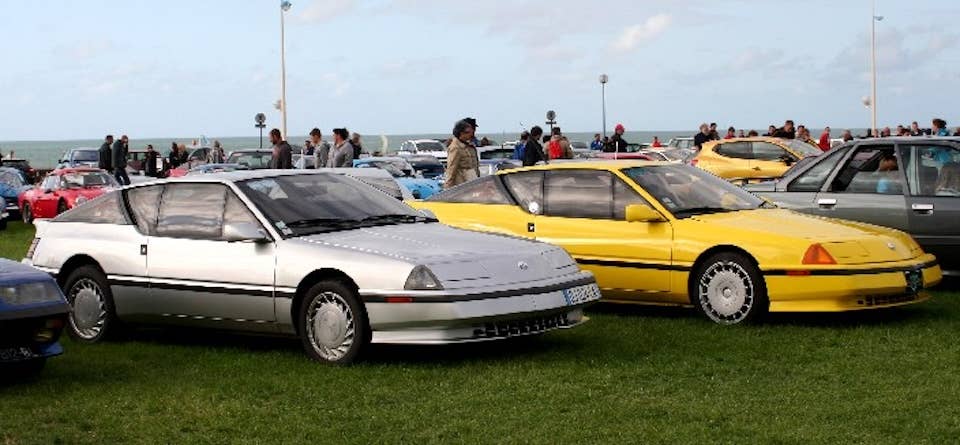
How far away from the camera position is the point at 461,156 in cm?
1788

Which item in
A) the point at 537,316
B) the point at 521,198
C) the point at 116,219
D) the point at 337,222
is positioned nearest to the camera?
the point at 537,316

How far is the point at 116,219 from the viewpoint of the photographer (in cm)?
1112

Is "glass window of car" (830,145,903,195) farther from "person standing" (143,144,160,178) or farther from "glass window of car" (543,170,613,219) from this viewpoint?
"person standing" (143,144,160,178)

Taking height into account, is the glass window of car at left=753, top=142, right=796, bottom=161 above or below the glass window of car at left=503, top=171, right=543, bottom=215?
above

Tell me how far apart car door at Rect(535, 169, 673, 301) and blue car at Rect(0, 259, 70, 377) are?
4.55 m

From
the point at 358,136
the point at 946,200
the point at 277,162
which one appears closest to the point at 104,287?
the point at 946,200

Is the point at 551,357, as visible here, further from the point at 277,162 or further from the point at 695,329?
the point at 277,162

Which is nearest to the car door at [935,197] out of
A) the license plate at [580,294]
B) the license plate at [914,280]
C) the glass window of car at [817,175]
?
the glass window of car at [817,175]

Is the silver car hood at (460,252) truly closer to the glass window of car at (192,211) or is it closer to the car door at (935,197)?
the glass window of car at (192,211)

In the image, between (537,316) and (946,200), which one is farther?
(946,200)

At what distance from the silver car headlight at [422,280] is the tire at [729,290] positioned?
9.64 feet

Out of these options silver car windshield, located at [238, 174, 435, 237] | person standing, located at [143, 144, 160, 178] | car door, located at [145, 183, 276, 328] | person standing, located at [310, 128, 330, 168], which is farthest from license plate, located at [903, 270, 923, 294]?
person standing, located at [143, 144, 160, 178]

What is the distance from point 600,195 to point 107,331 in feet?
13.6

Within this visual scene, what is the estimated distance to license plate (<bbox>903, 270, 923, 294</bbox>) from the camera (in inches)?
448
